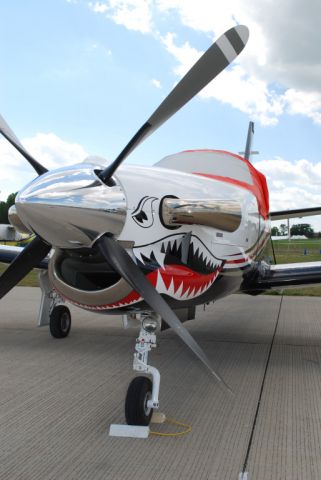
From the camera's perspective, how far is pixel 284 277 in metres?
6.56

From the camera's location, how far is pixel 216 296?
4.98 meters

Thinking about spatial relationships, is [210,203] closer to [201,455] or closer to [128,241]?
[128,241]

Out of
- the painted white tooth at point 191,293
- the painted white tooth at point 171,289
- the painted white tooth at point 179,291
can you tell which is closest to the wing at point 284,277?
the painted white tooth at point 191,293

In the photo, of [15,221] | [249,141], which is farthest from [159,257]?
[249,141]

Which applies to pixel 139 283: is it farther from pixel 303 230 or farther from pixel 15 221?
pixel 303 230

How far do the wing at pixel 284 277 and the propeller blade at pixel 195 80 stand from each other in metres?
3.47

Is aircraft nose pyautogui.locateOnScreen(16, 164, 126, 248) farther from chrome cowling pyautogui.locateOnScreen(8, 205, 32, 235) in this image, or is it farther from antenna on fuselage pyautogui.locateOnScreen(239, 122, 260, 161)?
antenna on fuselage pyautogui.locateOnScreen(239, 122, 260, 161)

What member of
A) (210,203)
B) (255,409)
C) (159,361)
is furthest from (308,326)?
(210,203)

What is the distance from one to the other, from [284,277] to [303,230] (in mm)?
131919

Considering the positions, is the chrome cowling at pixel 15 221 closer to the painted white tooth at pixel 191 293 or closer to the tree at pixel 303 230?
the painted white tooth at pixel 191 293

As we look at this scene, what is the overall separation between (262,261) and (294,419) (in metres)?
3.13

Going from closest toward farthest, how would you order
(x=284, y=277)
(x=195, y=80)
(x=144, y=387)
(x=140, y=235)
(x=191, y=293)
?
(x=195, y=80), (x=140, y=235), (x=144, y=387), (x=191, y=293), (x=284, y=277)

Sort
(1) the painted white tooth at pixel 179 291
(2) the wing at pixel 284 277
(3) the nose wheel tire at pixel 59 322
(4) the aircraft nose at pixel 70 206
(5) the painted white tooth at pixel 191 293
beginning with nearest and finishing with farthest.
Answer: (4) the aircraft nose at pixel 70 206 < (1) the painted white tooth at pixel 179 291 < (5) the painted white tooth at pixel 191 293 < (2) the wing at pixel 284 277 < (3) the nose wheel tire at pixel 59 322

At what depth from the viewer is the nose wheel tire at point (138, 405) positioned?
354 cm
